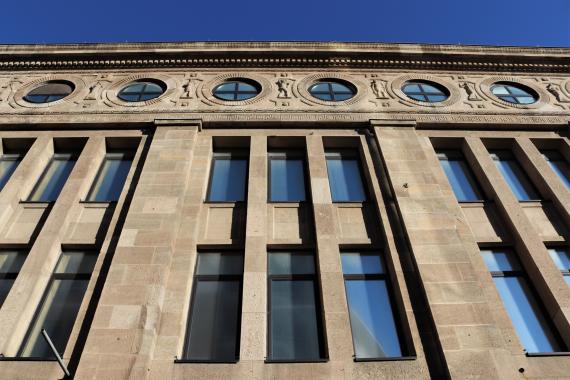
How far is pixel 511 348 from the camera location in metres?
9.21

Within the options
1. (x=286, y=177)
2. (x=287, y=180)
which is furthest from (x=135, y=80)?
(x=287, y=180)

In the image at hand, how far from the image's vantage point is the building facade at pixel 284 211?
9.26m

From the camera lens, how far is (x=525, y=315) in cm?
1048

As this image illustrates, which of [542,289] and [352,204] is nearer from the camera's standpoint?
[542,289]

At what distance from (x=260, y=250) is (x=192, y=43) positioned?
11.2 m

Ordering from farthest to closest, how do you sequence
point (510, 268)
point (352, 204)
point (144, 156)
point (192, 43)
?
point (192, 43), point (144, 156), point (352, 204), point (510, 268)

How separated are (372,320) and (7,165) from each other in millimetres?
12814

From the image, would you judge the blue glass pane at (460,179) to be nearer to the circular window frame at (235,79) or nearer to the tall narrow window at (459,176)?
the tall narrow window at (459,176)

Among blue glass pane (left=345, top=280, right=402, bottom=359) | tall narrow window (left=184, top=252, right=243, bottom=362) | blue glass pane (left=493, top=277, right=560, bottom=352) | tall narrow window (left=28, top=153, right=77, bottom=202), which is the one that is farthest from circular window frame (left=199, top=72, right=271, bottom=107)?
blue glass pane (left=493, top=277, right=560, bottom=352)

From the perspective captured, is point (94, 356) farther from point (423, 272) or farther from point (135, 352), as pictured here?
point (423, 272)

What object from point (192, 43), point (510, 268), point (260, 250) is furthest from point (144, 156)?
point (510, 268)

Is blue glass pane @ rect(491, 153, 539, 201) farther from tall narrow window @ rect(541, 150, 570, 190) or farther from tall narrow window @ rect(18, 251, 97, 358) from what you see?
tall narrow window @ rect(18, 251, 97, 358)

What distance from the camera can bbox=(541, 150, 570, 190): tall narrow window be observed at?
14.7 meters

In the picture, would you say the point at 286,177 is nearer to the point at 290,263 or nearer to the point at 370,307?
the point at 290,263
